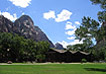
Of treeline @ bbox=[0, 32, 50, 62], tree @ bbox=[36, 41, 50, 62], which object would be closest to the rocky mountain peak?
tree @ bbox=[36, 41, 50, 62]

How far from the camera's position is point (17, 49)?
6294cm

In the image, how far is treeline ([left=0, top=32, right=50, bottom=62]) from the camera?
61812 millimetres

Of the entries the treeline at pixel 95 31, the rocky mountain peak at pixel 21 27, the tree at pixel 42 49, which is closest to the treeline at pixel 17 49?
the tree at pixel 42 49

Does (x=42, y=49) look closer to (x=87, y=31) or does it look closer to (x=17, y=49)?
(x=17, y=49)

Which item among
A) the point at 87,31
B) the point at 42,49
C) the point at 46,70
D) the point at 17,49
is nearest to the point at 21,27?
the point at 42,49

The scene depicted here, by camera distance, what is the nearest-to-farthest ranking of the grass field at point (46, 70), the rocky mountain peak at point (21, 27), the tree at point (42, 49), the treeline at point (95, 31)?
the grass field at point (46, 70) < the treeline at point (95, 31) < the tree at point (42, 49) < the rocky mountain peak at point (21, 27)

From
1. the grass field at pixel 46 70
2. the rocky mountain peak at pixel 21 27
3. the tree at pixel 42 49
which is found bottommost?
the grass field at pixel 46 70

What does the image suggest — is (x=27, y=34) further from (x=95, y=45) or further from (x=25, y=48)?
(x=95, y=45)

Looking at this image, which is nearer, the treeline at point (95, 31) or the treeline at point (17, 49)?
the treeline at point (95, 31)

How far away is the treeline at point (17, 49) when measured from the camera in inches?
2434

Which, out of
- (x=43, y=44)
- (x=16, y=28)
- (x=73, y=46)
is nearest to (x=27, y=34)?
(x=16, y=28)

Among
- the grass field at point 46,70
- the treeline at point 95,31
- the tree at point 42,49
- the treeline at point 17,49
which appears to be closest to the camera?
the grass field at point 46,70

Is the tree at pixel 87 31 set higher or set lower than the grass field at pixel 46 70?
higher

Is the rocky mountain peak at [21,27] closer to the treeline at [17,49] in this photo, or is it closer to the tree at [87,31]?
the treeline at [17,49]
